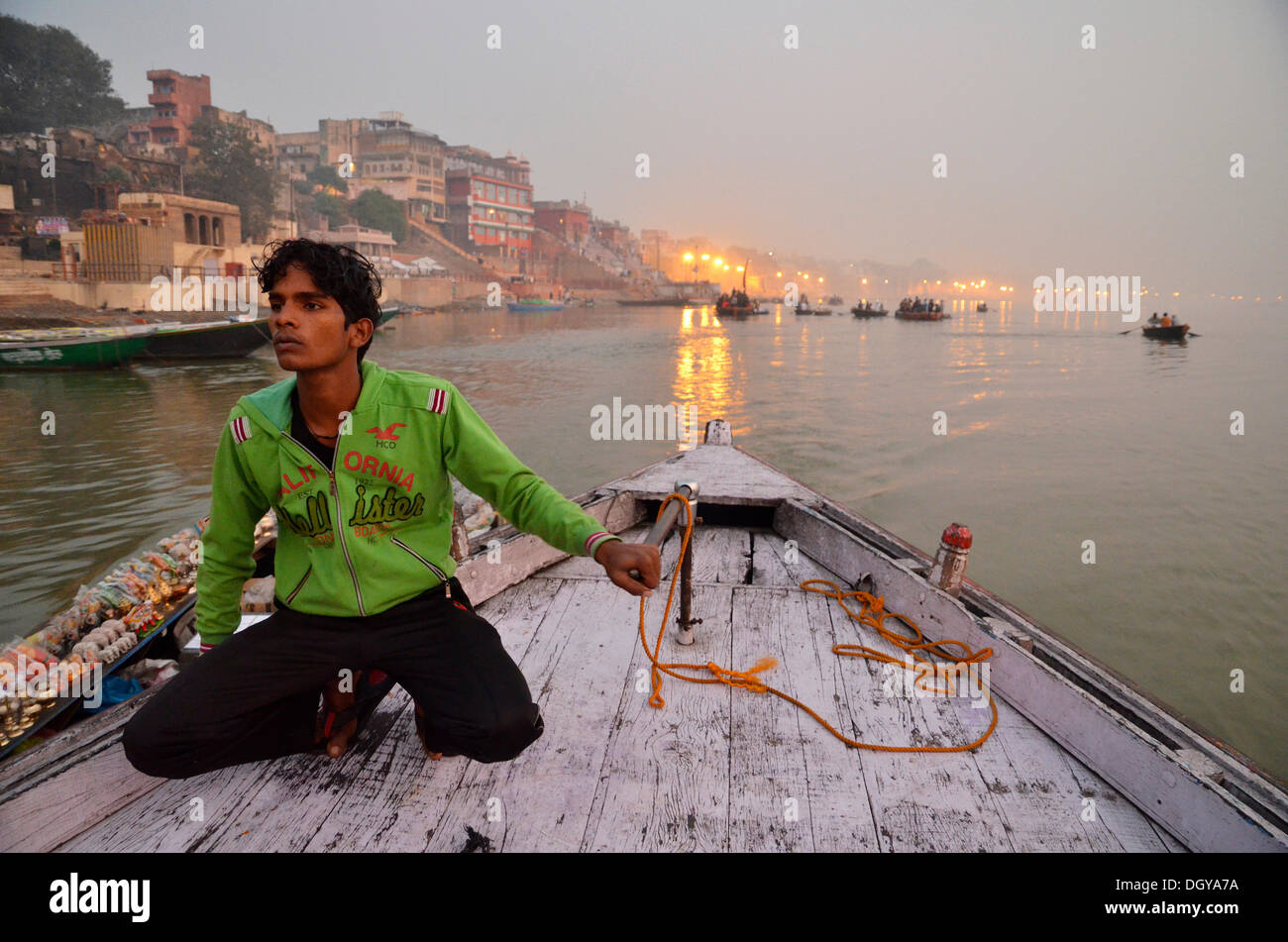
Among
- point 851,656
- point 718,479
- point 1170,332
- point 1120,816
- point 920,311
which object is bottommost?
point 1120,816

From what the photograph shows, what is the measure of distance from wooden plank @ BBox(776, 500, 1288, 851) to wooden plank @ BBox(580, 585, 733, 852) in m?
1.07

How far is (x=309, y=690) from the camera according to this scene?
2.47 metres

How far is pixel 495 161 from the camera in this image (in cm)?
10488

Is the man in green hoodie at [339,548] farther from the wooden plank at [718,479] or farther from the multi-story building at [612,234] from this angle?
the multi-story building at [612,234]

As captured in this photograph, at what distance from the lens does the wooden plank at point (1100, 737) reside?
205cm

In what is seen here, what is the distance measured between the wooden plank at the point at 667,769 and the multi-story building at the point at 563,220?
11857cm

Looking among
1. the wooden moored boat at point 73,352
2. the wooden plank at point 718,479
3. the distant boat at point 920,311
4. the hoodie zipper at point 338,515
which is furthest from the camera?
the distant boat at point 920,311

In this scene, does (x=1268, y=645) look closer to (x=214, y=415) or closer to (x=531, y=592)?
(x=531, y=592)

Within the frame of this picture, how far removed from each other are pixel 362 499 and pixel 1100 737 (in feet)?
9.05

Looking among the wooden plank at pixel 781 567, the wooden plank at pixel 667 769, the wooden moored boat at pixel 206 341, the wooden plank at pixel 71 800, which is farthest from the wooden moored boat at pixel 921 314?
the wooden plank at pixel 71 800

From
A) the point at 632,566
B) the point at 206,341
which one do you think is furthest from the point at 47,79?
the point at 632,566
